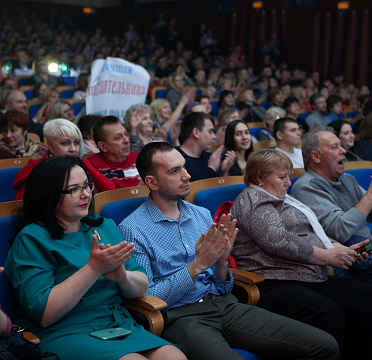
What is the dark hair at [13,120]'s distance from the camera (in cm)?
387

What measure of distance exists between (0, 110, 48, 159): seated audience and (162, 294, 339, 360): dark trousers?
2.21m

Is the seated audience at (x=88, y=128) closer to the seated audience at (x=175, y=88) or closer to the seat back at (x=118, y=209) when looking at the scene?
the seat back at (x=118, y=209)

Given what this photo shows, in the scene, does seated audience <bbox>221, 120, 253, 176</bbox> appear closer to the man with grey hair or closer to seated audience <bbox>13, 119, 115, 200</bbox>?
the man with grey hair

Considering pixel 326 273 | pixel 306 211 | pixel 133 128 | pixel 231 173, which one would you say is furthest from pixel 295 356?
pixel 133 128

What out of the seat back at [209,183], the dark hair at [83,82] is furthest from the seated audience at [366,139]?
the dark hair at [83,82]

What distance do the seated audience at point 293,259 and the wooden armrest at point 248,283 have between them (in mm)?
69

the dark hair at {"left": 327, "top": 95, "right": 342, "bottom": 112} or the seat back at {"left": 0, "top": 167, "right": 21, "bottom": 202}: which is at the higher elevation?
the dark hair at {"left": 327, "top": 95, "right": 342, "bottom": 112}

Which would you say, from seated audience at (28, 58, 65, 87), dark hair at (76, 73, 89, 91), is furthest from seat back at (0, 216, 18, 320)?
seated audience at (28, 58, 65, 87)

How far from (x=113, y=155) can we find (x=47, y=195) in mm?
1467

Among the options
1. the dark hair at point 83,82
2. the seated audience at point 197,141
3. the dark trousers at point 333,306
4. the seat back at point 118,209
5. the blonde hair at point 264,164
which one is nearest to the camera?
the dark trousers at point 333,306

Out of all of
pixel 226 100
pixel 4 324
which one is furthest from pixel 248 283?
pixel 226 100

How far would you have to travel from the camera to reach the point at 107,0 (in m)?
16.9

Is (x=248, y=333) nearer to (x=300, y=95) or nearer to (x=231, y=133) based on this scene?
(x=231, y=133)

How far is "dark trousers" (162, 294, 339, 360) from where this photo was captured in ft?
6.68
